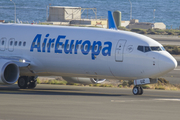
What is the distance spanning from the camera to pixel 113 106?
1838 cm

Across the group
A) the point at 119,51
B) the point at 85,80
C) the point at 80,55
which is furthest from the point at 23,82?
the point at 119,51

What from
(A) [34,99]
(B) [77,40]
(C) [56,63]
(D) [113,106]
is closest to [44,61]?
(C) [56,63]

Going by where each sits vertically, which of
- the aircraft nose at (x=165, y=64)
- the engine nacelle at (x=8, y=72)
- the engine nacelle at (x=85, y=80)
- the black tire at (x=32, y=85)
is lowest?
the black tire at (x=32, y=85)

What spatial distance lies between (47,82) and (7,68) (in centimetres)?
760

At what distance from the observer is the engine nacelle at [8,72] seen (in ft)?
79.8

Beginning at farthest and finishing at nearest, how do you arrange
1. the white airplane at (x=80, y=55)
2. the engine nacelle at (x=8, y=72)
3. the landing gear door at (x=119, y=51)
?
1. the engine nacelle at (x=8, y=72)
2. the landing gear door at (x=119, y=51)
3. the white airplane at (x=80, y=55)

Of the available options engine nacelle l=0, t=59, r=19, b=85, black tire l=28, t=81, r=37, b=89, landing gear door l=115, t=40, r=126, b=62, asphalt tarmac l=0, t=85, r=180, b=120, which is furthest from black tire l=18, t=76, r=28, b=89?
landing gear door l=115, t=40, r=126, b=62

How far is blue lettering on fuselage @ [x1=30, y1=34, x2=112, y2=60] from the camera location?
76.2 feet

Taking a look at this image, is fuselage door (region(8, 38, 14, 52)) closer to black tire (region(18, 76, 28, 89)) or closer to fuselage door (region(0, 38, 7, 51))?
fuselage door (region(0, 38, 7, 51))

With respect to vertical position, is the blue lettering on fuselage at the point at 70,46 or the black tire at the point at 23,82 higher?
the blue lettering on fuselage at the point at 70,46

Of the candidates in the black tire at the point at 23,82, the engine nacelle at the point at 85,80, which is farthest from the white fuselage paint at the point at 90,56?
→ the engine nacelle at the point at 85,80

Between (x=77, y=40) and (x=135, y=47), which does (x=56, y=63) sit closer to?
(x=77, y=40)


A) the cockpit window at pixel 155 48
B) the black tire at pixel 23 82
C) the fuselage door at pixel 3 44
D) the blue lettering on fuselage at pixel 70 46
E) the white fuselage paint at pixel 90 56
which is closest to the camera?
the white fuselage paint at pixel 90 56

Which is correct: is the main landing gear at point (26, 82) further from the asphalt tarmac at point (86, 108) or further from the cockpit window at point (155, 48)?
the cockpit window at point (155, 48)
